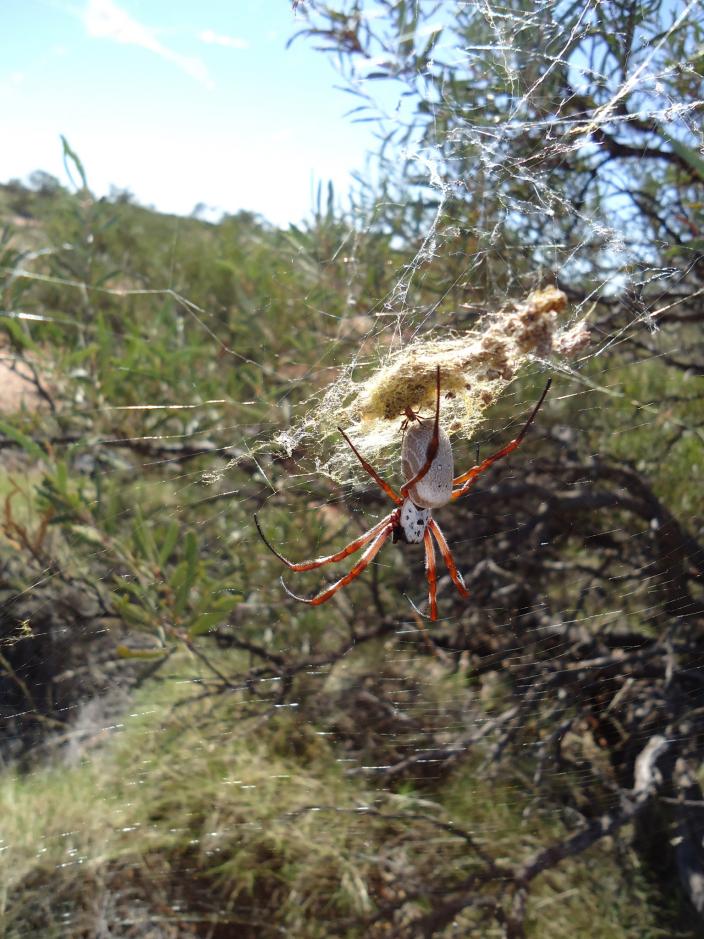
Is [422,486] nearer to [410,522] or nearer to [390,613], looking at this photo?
[410,522]

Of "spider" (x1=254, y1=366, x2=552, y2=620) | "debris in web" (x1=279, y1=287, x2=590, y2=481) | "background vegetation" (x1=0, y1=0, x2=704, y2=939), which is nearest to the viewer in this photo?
"debris in web" (x1=279, y1=287, x2=590, y2=481)

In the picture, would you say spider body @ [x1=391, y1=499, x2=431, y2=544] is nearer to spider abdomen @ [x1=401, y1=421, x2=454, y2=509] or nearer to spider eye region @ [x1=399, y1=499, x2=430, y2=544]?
spider eye region @ [x1=399, y1=499, x2=430, y2=544]

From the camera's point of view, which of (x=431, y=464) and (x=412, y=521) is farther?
(x=412, y=521)

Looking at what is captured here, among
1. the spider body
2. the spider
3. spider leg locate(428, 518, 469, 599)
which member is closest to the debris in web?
the spider

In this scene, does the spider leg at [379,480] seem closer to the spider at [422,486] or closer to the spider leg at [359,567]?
the spider at [422,486]

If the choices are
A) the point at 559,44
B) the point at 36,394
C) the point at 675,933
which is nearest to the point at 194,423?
the point at 36,394

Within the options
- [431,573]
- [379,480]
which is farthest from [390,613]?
[379,480]
